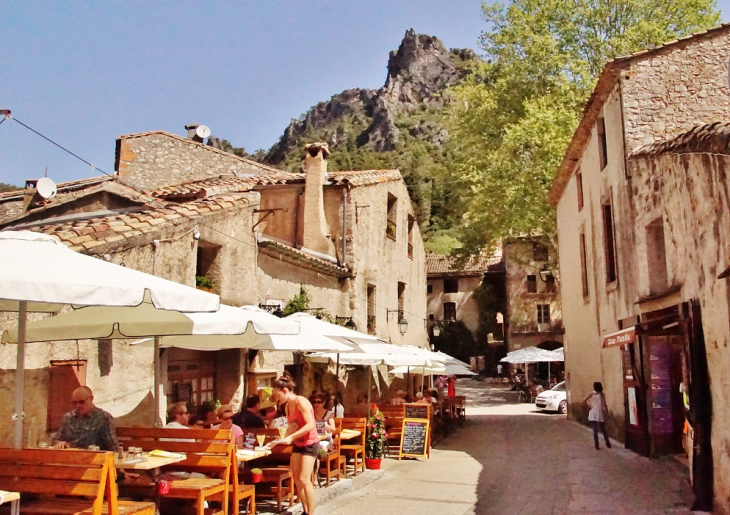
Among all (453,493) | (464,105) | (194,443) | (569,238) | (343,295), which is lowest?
(453,493)

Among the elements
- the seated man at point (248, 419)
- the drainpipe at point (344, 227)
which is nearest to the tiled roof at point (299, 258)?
the drainpipe at point (344, 227)

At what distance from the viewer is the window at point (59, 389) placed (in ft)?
24.4

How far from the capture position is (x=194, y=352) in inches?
445

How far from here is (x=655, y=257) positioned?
43.5ft

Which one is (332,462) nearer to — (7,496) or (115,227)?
(115,227)

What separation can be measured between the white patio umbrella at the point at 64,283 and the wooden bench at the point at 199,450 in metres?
1.56

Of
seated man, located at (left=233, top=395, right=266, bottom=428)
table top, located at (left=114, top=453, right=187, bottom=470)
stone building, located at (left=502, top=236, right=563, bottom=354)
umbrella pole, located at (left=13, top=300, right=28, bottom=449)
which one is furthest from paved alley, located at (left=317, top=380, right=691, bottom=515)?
stone building, located at (left=502, top=236, right=563, bottom=354)

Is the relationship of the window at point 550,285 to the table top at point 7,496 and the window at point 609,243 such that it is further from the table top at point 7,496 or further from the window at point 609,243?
the table top at point 7,496

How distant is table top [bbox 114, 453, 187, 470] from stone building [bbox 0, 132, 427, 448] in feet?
5.59

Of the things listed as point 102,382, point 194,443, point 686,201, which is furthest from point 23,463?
point 686,201

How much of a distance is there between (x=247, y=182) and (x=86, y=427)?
13.1 m

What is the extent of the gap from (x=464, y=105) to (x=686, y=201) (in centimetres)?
2282

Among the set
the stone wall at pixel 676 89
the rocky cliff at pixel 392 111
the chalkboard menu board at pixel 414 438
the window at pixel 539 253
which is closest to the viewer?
A: the chalkboard menu board at pixel 414 438

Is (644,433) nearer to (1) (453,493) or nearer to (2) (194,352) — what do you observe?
(1) (453,493)
